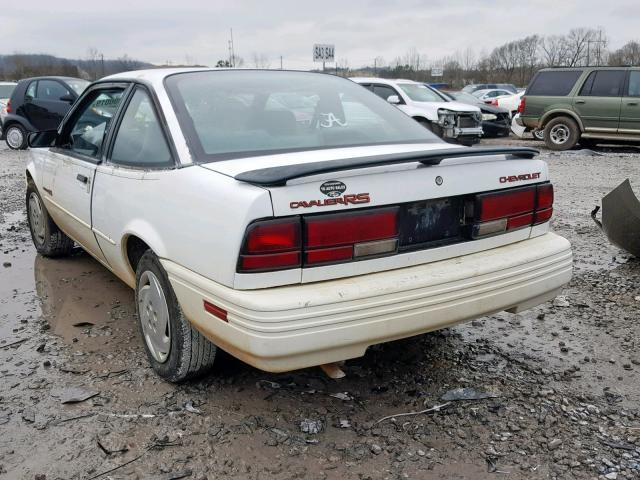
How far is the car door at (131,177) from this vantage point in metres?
2.86

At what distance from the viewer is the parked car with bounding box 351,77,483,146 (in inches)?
504

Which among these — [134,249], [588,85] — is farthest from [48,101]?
[134,249]

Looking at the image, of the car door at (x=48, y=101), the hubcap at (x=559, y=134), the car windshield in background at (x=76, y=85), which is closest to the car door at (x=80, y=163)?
the car door at (x=48, y=101)

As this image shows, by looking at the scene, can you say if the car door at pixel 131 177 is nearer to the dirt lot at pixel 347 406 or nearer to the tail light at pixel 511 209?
the dirt lot at pixel 347 406

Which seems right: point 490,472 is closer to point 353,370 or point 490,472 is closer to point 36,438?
point 353,370

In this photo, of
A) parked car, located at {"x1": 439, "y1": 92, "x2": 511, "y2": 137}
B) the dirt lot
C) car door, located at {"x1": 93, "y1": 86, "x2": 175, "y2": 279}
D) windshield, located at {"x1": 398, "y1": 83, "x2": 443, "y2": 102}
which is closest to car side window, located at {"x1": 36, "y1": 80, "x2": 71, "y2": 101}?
windshield, located at {"x1": 398, "y1": 83, "x2": 443, "y2": 102}

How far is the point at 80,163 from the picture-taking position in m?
3.80

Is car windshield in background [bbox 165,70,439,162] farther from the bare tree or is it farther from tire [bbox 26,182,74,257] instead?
the bare tree

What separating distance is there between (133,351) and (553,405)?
223cm

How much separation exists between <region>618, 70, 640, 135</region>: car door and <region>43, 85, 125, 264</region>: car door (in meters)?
11.3

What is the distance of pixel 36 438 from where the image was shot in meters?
2.62

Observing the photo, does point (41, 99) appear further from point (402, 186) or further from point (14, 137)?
point (402, 186)

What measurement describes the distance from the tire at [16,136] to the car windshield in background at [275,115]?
44.9 ft

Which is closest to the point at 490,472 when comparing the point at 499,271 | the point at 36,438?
the point at 499,271
